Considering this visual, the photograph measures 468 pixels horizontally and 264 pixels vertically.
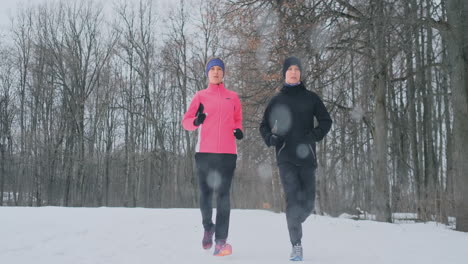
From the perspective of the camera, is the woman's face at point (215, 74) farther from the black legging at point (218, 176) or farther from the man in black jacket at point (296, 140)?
the black legging at point (218, 176)

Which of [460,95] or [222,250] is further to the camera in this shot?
[460,95]

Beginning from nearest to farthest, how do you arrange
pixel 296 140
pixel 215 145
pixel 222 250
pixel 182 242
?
pixel 222 250
pixel 296 140
pixel 215 145
pixel 182 242

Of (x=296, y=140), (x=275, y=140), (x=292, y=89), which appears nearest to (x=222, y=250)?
(x=275, y=140)

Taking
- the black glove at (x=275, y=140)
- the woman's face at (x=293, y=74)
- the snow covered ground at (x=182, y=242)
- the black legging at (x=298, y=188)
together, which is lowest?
the snow covered ground at (x=182, y=242)

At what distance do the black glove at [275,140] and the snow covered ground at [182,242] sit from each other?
112 cm

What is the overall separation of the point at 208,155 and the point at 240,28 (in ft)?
23.7

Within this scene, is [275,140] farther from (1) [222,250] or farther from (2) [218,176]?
(1) [222,250]

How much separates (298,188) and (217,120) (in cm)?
113

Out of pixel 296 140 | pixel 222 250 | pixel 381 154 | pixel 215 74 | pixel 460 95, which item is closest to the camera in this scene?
pixel 222 250

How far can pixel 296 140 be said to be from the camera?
4.15m

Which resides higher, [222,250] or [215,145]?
[215,145]

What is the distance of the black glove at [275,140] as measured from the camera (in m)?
4.12

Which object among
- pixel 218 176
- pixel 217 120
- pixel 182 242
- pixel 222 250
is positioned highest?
pixel 217 120

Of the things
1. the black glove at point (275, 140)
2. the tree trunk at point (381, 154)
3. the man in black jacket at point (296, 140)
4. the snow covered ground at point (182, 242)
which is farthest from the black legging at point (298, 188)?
the tree trunk at point (381, 154)
